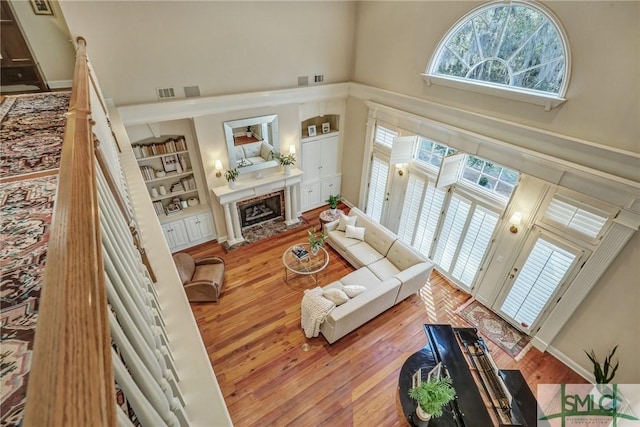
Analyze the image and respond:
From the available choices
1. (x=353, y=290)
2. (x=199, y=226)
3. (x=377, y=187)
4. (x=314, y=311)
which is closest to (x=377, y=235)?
(x=377, y=187)

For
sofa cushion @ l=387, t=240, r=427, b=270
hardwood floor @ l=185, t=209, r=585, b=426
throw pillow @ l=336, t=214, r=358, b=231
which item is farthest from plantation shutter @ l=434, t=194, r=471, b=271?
throw pillow @ l=336, t=214, r=358, b=231

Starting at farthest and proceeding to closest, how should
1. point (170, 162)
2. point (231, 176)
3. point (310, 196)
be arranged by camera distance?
point (310, 196), point (231, 176), point (170, 162)

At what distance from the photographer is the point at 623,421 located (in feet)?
12.3

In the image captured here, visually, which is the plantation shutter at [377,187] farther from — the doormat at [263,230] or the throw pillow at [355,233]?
the doormat at [263,230]

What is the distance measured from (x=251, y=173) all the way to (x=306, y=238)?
2.04 m

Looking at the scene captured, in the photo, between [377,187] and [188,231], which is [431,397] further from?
[188,231]

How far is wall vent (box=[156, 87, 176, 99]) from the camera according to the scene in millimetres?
5305

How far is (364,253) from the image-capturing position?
616 centimetres

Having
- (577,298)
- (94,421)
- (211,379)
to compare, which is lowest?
(577,298)

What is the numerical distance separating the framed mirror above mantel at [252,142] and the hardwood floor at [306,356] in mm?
2364

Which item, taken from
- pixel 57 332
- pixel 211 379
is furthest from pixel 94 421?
pixel 211 379

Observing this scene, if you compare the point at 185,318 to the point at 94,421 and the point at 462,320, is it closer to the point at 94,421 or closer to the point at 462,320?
the point at 94,421

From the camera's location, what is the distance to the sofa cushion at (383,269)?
18.3ft

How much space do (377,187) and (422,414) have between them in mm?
4783
